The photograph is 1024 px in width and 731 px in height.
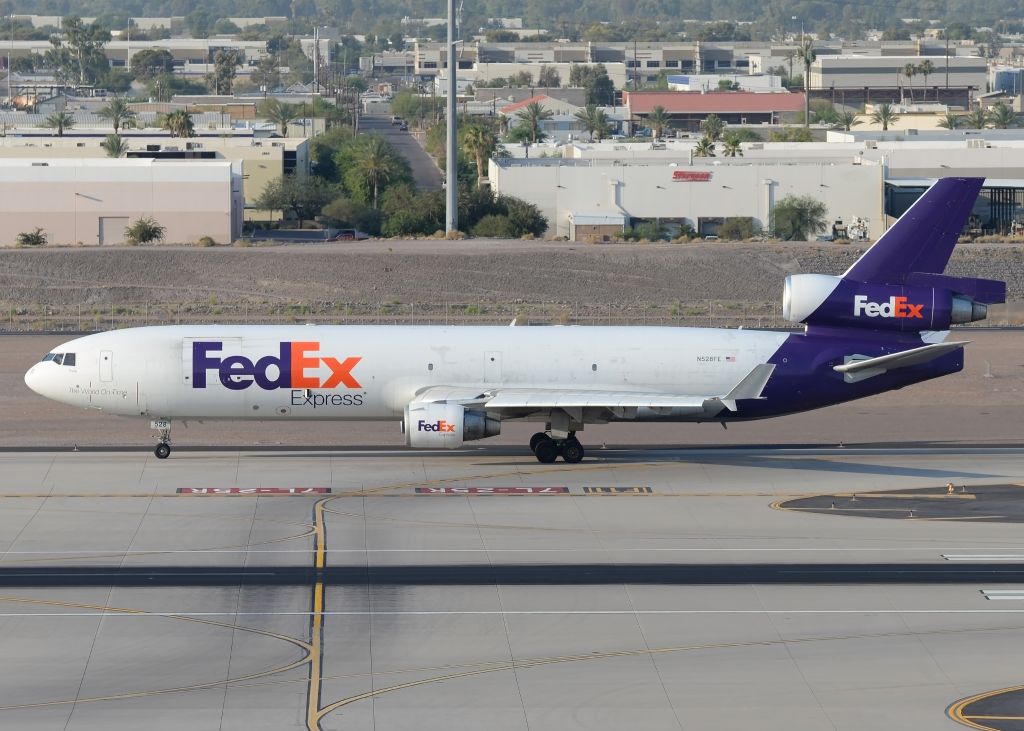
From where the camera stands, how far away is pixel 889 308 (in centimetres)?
5344

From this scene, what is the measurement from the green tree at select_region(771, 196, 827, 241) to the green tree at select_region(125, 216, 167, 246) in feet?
169

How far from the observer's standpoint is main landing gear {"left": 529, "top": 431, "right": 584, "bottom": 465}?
5391 cm

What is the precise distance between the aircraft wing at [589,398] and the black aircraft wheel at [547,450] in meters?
1.98

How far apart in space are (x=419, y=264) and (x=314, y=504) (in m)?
58.9

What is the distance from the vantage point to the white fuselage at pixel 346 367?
172 feet

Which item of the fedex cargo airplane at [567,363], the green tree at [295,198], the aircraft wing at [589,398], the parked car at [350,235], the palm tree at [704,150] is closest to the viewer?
the aircraft wing at [589,398]

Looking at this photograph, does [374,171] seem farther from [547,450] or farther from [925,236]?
[925,236]

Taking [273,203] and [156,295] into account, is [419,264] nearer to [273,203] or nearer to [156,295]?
[156,295]

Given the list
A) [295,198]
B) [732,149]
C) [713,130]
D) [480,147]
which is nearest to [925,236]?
[295,198]

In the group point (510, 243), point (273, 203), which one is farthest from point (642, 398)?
point (273, 203)

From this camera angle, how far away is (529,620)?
35.6 meters

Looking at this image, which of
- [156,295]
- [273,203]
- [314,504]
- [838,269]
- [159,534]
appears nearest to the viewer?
[159,534]

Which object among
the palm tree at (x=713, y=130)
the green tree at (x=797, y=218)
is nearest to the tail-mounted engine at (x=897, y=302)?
the green tree at (x=797, y=218)

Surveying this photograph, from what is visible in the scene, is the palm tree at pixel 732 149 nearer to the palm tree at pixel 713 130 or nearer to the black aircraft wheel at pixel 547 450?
the palm tree at pixel 713 130
